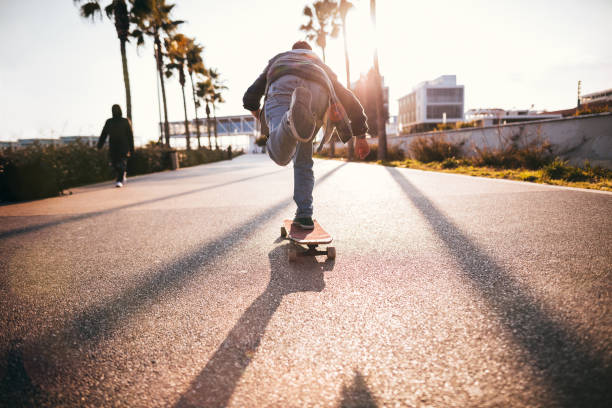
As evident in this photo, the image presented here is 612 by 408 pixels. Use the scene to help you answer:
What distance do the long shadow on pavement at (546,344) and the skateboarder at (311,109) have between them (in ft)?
4.23

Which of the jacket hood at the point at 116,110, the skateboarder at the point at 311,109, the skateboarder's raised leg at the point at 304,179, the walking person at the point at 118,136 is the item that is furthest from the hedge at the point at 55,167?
the skateboarder's raised leg at the point at 304,179

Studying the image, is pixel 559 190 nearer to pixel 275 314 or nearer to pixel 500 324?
pixel 500 324

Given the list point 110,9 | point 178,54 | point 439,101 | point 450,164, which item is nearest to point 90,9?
point 110,9

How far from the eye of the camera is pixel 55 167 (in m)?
7.38

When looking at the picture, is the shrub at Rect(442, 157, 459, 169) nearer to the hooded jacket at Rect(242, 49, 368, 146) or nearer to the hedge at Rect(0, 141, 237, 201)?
the hooded jacket at Rect(242, 49, 368, 146)

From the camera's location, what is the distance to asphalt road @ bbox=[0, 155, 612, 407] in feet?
3.47

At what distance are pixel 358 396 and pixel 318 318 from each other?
0.54 m

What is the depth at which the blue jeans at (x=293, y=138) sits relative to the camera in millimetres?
2510

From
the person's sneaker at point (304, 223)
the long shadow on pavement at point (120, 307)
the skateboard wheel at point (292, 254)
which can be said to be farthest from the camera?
the person's sneaker at point (304, 223)

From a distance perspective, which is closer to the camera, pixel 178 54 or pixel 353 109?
pixel 353 109

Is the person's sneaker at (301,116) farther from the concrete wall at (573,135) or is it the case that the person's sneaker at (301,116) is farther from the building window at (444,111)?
the building window at (444,111)

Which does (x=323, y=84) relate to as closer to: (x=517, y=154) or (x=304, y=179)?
(x=304, y=179)

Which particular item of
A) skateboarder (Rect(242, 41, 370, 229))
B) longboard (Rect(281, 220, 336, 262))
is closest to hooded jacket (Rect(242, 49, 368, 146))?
skateboarder (Rect(242, 41, 370, 229))

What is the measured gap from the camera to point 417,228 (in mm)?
3297
